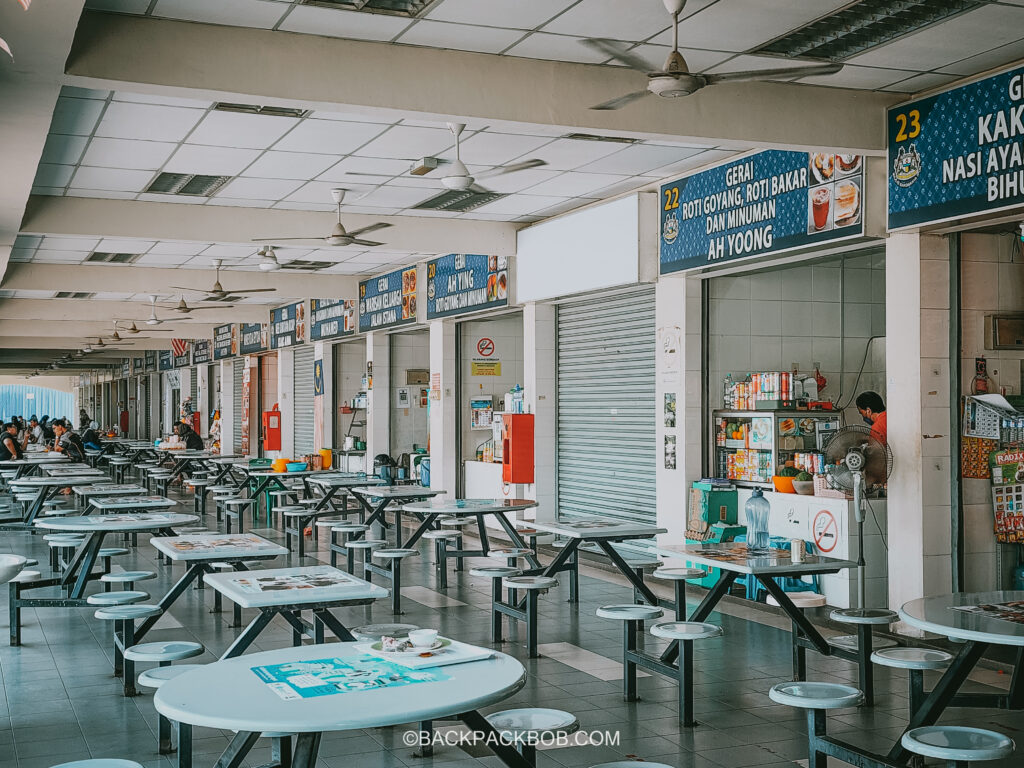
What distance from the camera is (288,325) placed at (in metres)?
19.5

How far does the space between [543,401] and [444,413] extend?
2.40 m

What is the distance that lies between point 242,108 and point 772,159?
12.6 feet

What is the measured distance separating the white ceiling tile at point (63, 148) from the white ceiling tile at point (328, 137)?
1.49m

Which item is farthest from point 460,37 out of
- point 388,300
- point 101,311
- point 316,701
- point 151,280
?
point 101,311

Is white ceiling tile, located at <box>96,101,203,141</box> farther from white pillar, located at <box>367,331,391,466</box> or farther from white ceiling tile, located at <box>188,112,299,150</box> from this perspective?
white pillar, located at <box>367,331,391,466</box>

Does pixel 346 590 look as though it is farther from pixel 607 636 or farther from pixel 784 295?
pixel 784 295

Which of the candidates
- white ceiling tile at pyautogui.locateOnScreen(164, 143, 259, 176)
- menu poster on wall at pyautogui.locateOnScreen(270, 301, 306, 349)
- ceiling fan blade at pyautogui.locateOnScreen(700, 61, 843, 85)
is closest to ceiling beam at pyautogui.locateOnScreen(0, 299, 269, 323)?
menu poster on wall at pyautogui.locateOnScreen(270, 301, 306, 349)

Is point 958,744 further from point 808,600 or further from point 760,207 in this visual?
point 760,207

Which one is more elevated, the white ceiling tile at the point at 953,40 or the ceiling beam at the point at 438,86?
the white ceiling tile at the point at 953,40

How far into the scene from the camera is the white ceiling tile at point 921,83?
631cm

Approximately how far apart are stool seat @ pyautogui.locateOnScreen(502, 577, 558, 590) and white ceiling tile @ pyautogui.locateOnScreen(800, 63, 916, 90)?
11.5 ft

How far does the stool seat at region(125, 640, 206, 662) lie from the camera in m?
4.69

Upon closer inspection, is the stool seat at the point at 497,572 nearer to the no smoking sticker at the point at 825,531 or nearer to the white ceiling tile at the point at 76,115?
the no smoking sticker at the point at 825,531

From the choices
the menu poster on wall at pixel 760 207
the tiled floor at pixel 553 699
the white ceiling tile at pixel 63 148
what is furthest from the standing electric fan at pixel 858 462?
the white ceiling tile at pixel 63 148
